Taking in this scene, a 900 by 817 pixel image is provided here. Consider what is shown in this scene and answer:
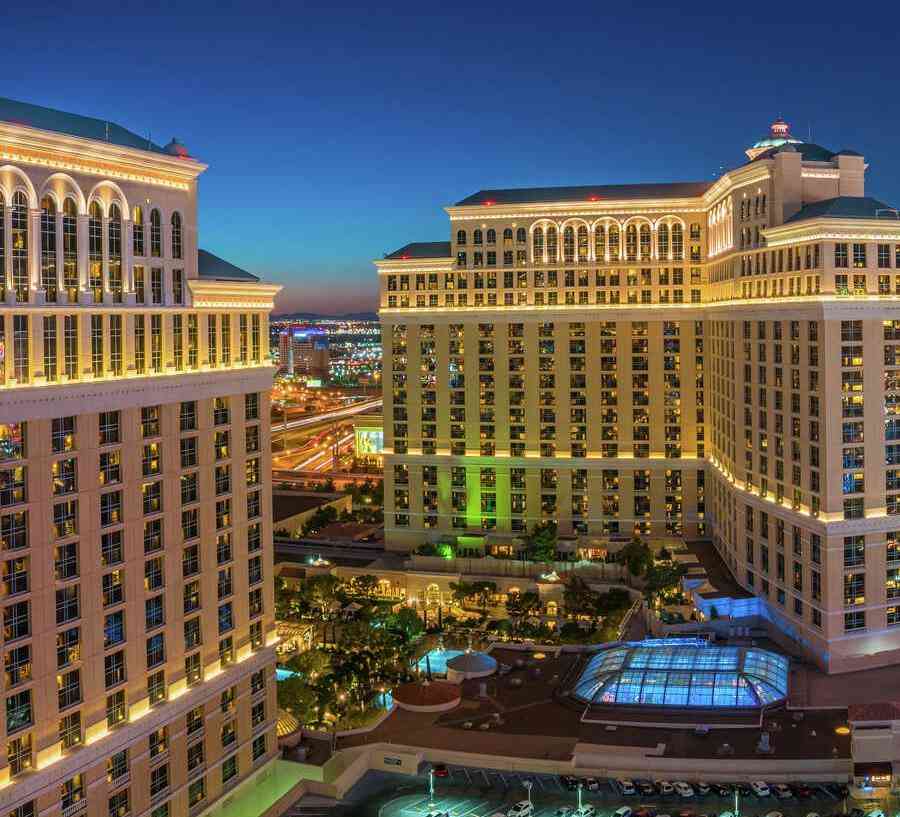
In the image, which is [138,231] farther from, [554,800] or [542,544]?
[542,544]

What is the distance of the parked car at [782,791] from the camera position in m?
57.0

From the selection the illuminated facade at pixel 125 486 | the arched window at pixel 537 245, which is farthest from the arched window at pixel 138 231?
the arched window at pixel 537 245

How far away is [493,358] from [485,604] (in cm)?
2427

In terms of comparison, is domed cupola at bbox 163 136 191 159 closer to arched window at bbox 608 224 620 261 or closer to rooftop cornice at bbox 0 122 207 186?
rooftop cornice at bbox 0 122 207 186

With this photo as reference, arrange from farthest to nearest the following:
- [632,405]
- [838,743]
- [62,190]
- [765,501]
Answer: [632,405]
[765,501]
[838,743]
[62,190]

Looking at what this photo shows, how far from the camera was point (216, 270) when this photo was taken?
188 feet

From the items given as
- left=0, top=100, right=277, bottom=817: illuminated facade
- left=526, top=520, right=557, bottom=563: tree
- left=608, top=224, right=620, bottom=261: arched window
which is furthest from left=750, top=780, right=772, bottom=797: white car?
left=608, top=224, right=620, bottom=261: arched window

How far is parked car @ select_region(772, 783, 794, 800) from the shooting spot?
5697 centimetres

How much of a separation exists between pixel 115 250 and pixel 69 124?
20.2ft

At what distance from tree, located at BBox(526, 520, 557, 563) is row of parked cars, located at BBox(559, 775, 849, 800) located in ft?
125

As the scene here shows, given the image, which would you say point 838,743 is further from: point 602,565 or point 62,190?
point 62,190

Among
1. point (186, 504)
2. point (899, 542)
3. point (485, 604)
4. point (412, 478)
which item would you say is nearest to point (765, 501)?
point (899, 542)

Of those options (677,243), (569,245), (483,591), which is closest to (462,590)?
(483,591)

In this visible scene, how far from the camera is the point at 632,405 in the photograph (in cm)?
10156
